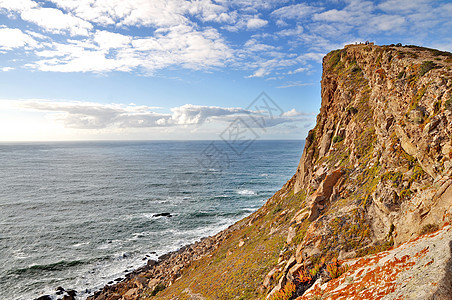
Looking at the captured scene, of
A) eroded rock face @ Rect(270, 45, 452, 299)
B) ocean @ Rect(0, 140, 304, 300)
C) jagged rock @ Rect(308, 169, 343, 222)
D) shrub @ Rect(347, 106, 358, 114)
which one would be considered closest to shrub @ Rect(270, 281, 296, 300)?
eroded rock face @ Rect(270, 45, 452, 299)

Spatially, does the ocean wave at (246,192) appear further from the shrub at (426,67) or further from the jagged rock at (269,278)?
the shrub at (426,67)

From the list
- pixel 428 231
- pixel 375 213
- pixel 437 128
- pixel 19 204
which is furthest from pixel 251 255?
pixel 19 204

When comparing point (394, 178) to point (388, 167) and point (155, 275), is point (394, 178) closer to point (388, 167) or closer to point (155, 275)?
point (388, 167)

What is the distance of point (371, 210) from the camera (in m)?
14.9

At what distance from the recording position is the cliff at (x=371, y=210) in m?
9.34

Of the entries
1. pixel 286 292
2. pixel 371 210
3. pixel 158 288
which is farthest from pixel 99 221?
pixel 371 210

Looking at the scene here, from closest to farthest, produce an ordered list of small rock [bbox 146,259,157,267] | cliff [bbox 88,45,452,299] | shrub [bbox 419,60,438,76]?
cliff [bbox 88,45,452,299]
shrub [bbox 419,60,438,76]
small rock [bbox 146,259,157,267]

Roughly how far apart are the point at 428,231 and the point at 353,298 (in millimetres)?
4742

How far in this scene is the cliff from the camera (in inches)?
368

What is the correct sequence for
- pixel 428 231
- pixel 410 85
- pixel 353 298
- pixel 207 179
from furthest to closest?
pixel 207 179
pixel 410 85
pixel 428 231
pixel 353 298

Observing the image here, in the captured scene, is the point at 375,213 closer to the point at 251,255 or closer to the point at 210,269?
the point at 251,255

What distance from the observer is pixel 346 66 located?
31109mm

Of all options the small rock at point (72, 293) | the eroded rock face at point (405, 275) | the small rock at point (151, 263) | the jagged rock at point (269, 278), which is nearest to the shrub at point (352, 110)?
the eroded rock face at point (405, 275)

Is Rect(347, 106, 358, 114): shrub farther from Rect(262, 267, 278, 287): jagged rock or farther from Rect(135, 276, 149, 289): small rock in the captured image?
Rect(135, 276, 149, 289): small rock
